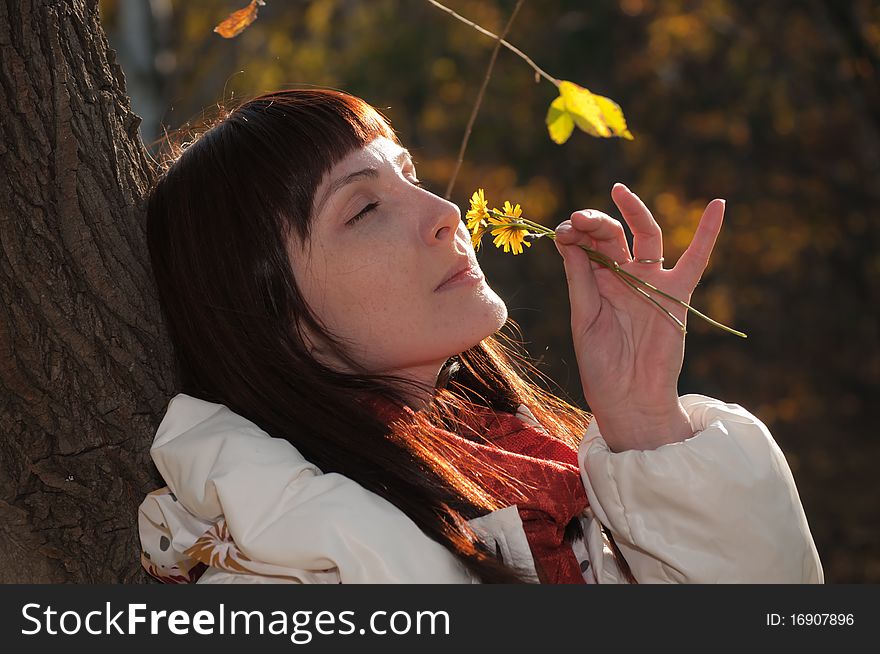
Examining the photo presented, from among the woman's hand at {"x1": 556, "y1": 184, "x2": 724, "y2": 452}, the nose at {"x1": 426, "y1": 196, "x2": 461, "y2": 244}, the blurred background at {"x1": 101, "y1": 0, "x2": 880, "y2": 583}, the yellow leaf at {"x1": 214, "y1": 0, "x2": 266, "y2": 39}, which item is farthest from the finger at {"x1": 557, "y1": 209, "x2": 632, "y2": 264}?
the blurred background at {"x1": 101, "y1": 0, "x2": 880, "y2": 583}

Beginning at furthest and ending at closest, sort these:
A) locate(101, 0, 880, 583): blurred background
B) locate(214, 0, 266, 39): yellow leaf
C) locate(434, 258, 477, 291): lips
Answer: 1. locate(101, 0, 880, 583): blurred background
2. locate(214, 0, 266, 39): yellow leaf
3. locate(434, 258, 477, 291): lips

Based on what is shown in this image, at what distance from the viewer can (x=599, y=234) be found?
2027 millimetres

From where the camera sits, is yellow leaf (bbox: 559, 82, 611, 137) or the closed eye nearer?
yellow leaf (bbox: 559, 82, 611, 137)

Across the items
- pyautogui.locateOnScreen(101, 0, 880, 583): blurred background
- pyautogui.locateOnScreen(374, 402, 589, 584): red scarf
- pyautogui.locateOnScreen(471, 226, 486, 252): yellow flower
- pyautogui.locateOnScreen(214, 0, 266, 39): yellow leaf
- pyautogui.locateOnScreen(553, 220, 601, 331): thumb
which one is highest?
pyautogui.locateOnScreen(214, 0, 266, 39): yellow leaf

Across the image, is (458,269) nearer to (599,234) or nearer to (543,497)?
(599,234)

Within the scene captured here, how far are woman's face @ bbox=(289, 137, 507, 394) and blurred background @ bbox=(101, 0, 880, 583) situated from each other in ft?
19.3

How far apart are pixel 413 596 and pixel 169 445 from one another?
0.50 m

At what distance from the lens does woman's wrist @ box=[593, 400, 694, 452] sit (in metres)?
1.93

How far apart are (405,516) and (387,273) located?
49 cm

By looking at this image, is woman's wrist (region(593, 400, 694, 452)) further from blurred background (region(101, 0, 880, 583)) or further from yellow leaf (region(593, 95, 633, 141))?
blurred background (region(101, 0, 880, 583))

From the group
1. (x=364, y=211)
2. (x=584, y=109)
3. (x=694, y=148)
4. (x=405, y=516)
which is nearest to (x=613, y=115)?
(x=584, y=109)

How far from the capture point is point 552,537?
6.28 feet

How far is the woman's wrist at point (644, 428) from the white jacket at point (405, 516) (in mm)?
29

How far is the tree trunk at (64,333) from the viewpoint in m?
1.88
